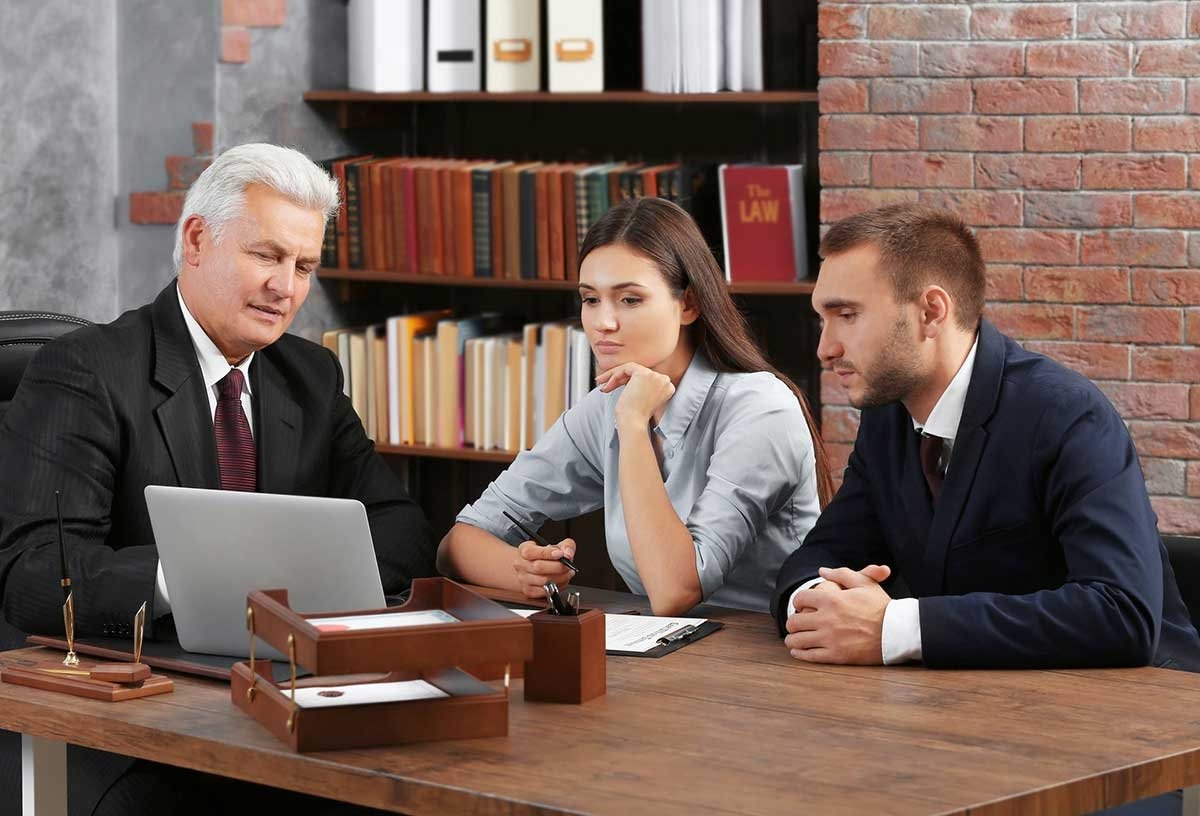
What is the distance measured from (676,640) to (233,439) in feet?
2.59

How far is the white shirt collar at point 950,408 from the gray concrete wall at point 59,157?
9.07 feet

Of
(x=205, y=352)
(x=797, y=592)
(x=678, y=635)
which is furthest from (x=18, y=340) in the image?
(x=797, y=592)

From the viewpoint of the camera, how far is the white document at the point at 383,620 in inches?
64.2

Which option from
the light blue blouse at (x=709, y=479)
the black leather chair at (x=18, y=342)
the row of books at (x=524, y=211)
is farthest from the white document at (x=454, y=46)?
the light blue blouse at (x=709, y=479)

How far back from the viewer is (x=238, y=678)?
→ 5.61 feet

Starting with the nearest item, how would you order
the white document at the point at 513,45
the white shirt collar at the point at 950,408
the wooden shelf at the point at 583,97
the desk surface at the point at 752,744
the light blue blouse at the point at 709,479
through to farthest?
the desk surface at the point at 752,744 → the white shirt collar at the point at 950,408 → the light blue blouse at the point at 709,479 → the wooden shelf at the point at 583,97 → the white document at the point at 513,45

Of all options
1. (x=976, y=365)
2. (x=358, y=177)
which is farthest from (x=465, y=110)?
(x=976, y=365)

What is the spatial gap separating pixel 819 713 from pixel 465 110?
124 inches

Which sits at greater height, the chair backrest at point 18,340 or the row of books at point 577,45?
the row of books at point 577,45

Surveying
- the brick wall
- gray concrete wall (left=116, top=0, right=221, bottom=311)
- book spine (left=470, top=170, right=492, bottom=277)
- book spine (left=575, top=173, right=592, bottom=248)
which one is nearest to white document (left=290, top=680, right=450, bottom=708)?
the brick wall

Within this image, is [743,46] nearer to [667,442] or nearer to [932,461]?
[667,442]

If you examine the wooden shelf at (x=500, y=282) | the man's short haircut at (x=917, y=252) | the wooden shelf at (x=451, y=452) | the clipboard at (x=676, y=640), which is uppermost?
the man's short haircut at (x=917, y=252)

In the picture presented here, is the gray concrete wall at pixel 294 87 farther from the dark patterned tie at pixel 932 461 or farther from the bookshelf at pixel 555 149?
the dark patterned tie at pixel 932 461

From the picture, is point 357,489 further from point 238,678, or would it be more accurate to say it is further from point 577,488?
point 238,678
